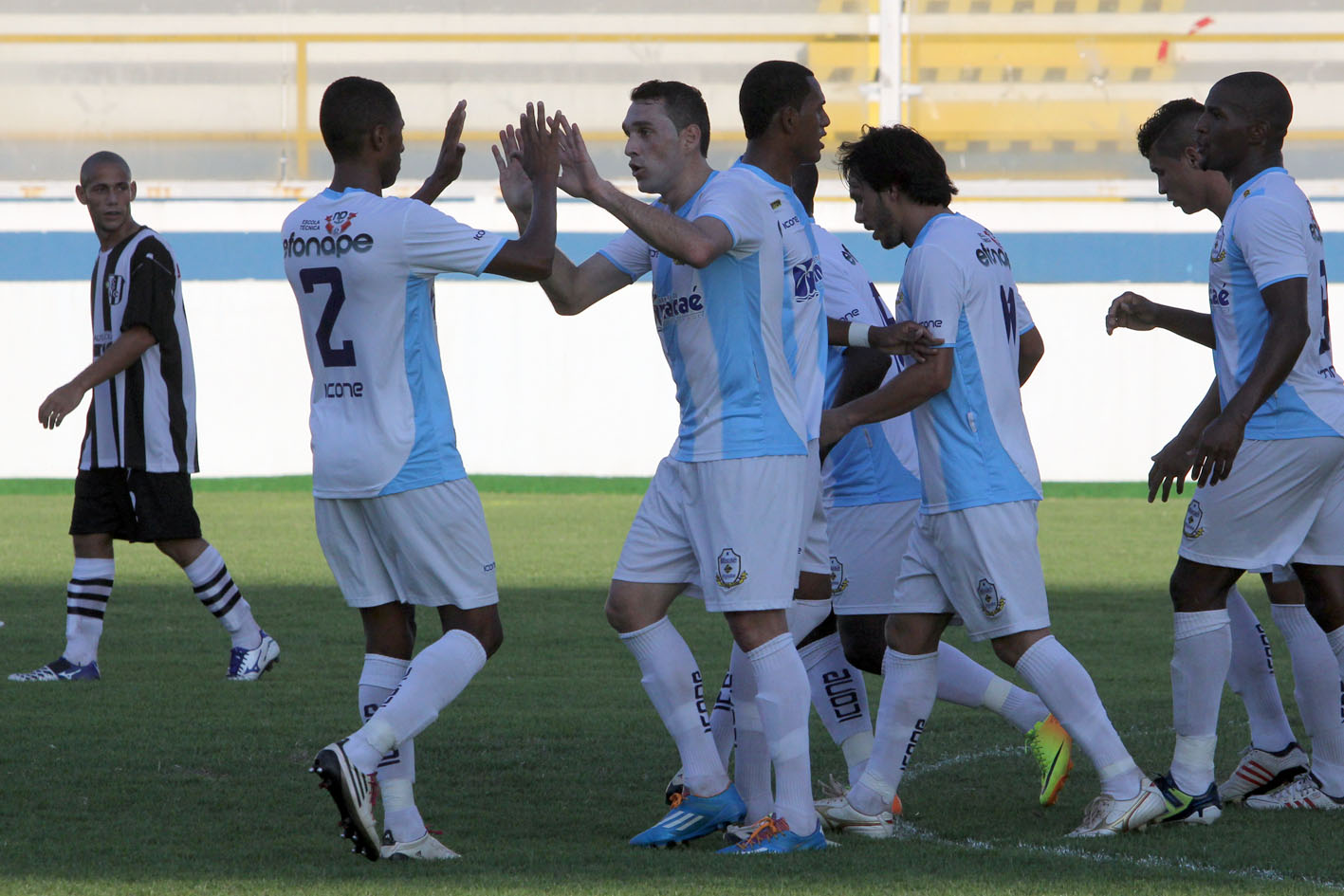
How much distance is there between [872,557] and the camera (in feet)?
16.7

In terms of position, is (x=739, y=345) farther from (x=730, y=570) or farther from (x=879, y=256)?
(x=879, y=256)

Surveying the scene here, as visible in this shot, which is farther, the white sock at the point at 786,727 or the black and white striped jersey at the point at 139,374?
the black and white striped jersey at the point at 139,374

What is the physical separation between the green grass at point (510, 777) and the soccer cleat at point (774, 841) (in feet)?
0.31

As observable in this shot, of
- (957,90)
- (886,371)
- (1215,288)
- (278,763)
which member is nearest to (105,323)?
(278,763)

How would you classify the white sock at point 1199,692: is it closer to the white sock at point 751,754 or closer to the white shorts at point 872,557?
the white shorts at point 872,557

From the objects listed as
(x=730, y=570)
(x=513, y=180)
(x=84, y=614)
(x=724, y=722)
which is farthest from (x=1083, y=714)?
(x=84, y=614)

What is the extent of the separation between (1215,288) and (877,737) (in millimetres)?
1599

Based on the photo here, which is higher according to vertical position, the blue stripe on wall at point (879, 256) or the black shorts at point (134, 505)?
the blue stripe on wall at point (879, 256)

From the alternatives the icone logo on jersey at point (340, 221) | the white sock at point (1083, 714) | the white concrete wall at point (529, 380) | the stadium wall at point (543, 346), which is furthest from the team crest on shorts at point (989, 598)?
the stadium wall at point (543, 346)

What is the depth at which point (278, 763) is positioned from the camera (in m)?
5.38

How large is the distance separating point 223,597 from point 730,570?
11.6 feet

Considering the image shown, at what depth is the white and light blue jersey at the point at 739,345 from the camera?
14.0 ft

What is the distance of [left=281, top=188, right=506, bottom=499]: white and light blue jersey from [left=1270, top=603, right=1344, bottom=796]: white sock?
2.56 m

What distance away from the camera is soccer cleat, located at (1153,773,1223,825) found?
4.63m
